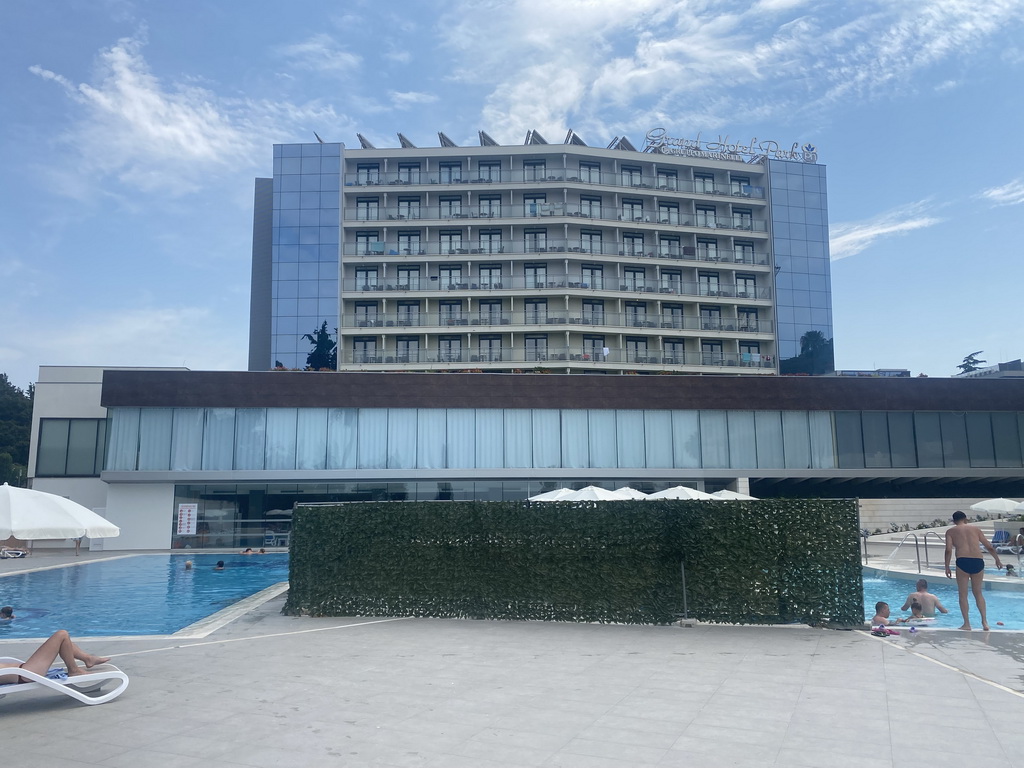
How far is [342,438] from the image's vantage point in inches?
1474

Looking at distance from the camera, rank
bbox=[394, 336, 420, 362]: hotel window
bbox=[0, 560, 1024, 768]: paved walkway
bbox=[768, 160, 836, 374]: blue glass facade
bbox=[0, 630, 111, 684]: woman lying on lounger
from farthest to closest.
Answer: bbox=[768, 160, 836, 374]: blue glass facade
bbox=[394, 336, 420, 362]: hotel window
bbox=[0, 630, 111, 684]: woman lying on lounger
bbox=[0, 560, 1024, 768]: paved walkway

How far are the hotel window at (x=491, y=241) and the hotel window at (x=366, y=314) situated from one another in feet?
29.0

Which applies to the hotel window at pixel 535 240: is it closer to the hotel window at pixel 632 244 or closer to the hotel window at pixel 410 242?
the hotel window at pixel 632 244

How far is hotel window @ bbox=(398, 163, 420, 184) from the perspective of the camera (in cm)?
5938

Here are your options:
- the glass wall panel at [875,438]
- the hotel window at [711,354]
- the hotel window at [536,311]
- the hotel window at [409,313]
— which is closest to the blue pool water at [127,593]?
the glass wall panel at [875,438]

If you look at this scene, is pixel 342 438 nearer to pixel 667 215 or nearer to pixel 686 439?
pixel 686 439

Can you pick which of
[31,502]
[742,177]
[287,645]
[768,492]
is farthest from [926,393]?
[31,502]

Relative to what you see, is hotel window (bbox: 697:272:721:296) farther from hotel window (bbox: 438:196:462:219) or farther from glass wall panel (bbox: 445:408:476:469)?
glass wall panel (bbox: 445:408:476:469)

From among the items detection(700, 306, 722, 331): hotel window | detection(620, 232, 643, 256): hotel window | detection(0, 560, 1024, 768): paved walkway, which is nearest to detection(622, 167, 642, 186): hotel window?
detection(620, 232, 643, 256): hotel window

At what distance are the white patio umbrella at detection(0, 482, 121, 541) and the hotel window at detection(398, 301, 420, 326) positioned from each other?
48643mm

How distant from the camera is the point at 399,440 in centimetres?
3762

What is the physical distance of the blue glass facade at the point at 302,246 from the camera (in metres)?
56.6

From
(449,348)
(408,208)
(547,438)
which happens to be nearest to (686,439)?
(547,438)

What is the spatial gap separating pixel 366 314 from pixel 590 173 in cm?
1944
